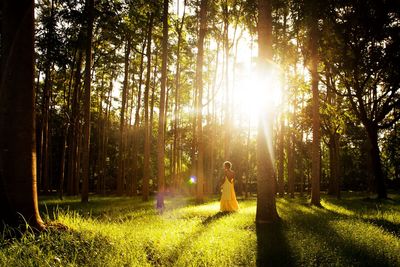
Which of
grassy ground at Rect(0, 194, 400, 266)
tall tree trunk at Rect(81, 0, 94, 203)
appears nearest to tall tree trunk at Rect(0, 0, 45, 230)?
grassy ground at Rect(0, 194, 400, 266)

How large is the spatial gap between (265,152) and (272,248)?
4.18 meters

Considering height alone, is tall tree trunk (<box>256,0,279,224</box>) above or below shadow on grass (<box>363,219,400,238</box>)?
above

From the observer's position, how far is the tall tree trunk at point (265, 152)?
34.1 feet

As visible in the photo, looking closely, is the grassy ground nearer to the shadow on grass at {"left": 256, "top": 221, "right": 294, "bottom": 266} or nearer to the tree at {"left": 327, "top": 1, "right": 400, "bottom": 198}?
the shadow on grass at {"left": 256, "top": 221, "right": 294, "bottom": 266}

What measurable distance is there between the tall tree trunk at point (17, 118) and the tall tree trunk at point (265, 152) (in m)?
6.19

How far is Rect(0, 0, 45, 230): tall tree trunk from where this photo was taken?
6742 mm

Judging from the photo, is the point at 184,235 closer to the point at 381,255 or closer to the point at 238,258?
the point at 238,258

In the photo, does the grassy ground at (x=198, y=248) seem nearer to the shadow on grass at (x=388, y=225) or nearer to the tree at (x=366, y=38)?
the shadow on grass at (x=388, y=225)

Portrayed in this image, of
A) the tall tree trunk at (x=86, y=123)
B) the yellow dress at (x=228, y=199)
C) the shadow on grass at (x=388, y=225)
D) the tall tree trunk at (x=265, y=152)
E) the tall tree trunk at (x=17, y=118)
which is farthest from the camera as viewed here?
the tall tree trunk at (x=86, y=123)

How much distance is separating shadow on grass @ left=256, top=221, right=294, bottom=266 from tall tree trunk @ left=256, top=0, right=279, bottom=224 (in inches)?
46.6

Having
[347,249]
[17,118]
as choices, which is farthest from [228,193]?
[17,118]

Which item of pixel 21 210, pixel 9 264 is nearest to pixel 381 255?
pixel 9 264

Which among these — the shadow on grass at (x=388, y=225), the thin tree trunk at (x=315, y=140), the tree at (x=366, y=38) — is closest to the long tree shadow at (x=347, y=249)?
the shadow on grass at (x=388, y=225)

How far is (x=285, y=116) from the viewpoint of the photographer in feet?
55.2
